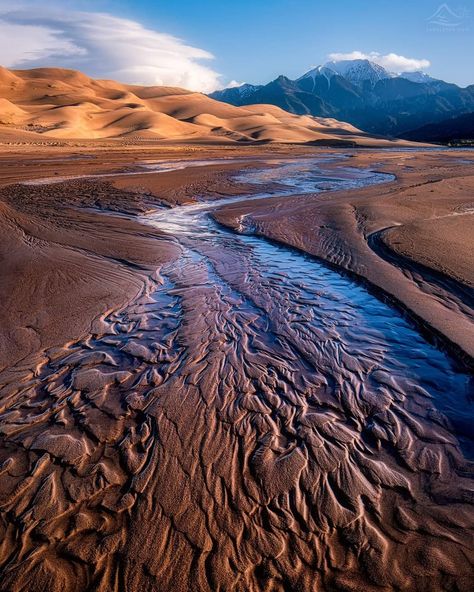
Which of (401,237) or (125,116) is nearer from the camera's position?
(401,237)

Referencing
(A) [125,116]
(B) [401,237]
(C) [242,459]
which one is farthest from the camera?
(A) [125,116]

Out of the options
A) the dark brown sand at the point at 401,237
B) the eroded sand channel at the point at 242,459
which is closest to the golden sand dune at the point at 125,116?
the dark brown sand at the point at 401,237

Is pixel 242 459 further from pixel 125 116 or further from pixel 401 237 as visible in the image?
pixel 125 116

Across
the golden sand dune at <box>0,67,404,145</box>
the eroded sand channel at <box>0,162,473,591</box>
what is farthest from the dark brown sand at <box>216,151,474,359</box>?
the golden sand dune at <box>0,67,404,145</box>

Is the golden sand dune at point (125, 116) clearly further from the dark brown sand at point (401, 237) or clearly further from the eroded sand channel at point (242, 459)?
the eroded sand channel at point (242, 459)

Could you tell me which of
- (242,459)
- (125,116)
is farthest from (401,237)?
(125,116)

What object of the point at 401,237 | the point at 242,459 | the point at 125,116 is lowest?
the point at 242,459
